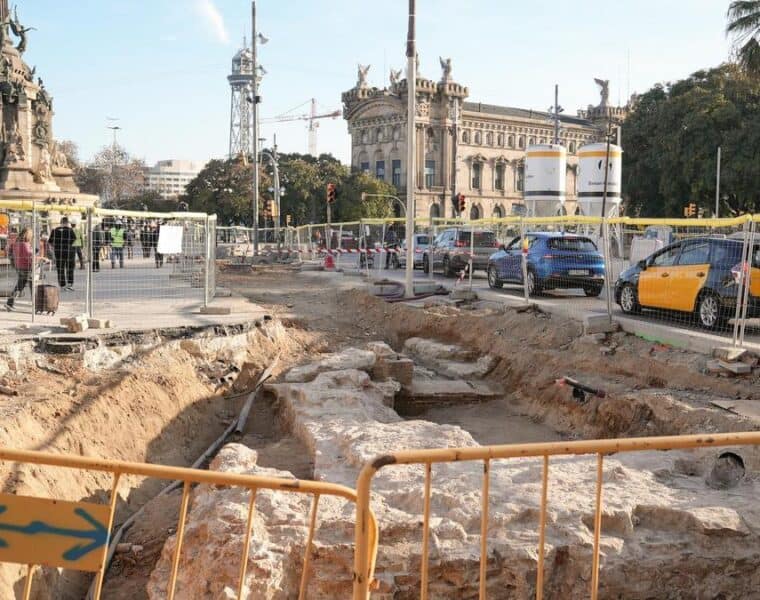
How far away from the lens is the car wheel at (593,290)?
17487 millimetres

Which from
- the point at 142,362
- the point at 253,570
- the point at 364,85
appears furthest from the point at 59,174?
the point at 364,85

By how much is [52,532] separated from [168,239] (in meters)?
11.8

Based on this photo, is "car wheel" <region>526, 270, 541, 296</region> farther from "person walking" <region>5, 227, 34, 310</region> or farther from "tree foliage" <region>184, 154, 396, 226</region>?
"tree foliage" <region>184, 154, 396, 226</region>

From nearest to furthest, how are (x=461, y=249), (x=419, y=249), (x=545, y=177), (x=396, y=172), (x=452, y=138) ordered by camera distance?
(x=461, y=249)
(x=545, y=177)
(x=419, y=249)
(x=452, y=138)
(x=396, y=172)

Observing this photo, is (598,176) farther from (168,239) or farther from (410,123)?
(168,239)

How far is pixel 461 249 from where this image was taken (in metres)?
24.8

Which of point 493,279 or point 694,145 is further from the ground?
point 694,145

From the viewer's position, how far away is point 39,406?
322 inches

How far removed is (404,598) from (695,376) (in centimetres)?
688

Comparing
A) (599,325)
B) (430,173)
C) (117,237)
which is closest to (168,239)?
(117,237)

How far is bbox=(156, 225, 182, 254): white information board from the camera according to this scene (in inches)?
572

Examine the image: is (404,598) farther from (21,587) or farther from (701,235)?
(701,235)

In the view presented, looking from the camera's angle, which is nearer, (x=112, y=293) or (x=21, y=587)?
(x=21, y=587)

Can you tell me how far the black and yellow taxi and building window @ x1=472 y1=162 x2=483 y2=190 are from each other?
73789mm
